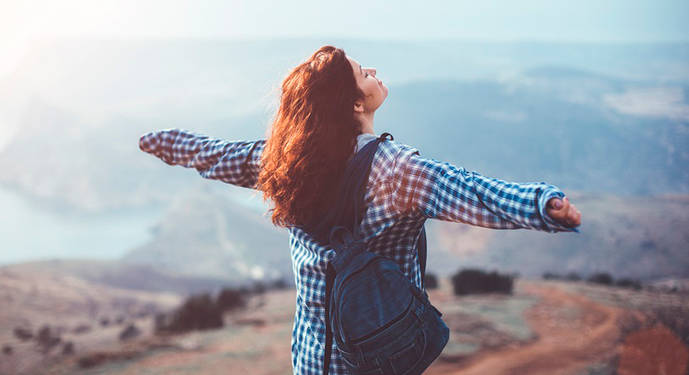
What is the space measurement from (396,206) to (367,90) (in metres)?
0.42

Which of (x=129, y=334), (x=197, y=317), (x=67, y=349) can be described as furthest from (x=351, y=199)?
(x=129, y=334)

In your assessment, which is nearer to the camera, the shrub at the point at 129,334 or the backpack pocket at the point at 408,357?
the backpack pocket at the point at 408,357

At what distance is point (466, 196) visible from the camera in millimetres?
1137

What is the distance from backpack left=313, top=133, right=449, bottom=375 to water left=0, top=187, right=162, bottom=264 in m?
99.2

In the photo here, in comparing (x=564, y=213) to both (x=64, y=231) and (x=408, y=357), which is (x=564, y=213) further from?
(x=64, y=231)

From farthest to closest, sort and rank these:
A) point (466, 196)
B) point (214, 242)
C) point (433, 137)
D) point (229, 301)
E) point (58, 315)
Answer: point (433, 137)
point (214, 242)
point (58, 315)
point (229, 301)
point (466, 196)

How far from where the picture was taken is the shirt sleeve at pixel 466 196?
3.36 feet

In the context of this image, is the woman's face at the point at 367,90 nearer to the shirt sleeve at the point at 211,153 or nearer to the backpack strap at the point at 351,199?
the backpack strap at the point at 351,199

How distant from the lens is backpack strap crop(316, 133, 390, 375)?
134 centimetres

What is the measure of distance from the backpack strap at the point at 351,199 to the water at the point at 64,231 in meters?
99.1

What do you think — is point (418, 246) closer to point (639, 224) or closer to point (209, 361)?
point (209, 361)

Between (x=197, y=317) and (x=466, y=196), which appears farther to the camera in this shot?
(x=197, y=317)

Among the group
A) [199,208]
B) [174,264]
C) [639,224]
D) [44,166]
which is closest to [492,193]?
[639,224]

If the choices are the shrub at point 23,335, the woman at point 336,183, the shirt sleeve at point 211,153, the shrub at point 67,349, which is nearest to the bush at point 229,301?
the shrub at point 67,349
